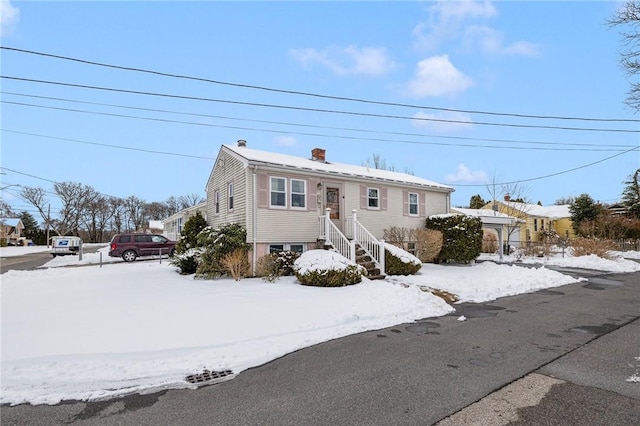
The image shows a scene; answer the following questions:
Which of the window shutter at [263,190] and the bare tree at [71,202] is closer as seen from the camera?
the window shutter at [263,190]

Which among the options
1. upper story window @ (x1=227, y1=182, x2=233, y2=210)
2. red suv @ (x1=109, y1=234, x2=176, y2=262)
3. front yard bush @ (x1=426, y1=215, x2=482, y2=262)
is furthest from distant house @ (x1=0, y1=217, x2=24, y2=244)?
front yard bush @ (x1=426, y1=215, x2=482, y2=262)

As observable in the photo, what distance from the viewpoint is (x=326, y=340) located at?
6098mm

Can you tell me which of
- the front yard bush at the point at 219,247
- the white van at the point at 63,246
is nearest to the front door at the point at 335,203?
the front yard bush at the point at 219,247

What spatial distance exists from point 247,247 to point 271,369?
8142mm

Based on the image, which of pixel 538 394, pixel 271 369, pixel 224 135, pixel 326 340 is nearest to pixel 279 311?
pixel 326 340

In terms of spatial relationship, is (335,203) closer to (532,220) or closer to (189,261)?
(189,261)

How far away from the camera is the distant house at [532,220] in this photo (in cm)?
3559

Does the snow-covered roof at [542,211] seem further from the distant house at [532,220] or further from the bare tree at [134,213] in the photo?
the bare tree at [134,213]

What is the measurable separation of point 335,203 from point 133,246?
14.4 meters

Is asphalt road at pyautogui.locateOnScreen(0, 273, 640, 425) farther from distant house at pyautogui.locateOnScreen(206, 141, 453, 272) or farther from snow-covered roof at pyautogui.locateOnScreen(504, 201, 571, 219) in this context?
snow-covered roof at pyautogui.locateOnScreen(504, 201, 571, 219)

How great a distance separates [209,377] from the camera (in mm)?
4547

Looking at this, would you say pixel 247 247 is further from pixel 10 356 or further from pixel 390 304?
pixel 10 356

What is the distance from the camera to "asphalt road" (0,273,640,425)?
3486mm

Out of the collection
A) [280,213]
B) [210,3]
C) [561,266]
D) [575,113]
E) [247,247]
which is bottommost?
[561,266]
